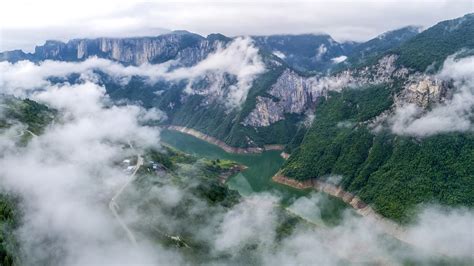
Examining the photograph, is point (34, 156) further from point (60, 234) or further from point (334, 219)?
point (334, 219)

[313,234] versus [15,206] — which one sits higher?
[15,206]

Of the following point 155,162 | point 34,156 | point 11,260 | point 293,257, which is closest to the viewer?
point 11,260

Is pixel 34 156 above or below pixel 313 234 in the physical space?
above

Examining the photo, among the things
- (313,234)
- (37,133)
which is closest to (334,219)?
(313,234)

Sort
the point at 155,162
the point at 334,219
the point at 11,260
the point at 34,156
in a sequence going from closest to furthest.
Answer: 1. the point at 11,260
2. the point at 34,156
3. the point at 334,219
4. the point at 155,162

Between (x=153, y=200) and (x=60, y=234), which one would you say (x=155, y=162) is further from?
(x=60, y=234)

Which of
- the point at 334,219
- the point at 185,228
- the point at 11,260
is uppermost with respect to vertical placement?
the point at 11,260

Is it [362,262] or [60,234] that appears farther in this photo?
[362,262]

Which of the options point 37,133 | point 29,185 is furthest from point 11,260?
point 37,133

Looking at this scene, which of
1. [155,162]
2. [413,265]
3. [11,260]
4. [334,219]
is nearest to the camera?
[11,260]
